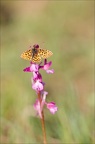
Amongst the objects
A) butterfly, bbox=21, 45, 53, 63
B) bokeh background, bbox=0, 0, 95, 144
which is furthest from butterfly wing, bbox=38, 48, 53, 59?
bokeh background, bbox=0, 0, 95, 144

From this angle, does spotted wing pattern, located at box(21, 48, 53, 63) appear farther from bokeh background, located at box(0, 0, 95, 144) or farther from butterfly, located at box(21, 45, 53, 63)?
bokeh background, located at box(0, 0, 95, 144)

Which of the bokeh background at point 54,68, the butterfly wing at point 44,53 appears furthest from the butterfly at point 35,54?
the bokeh background at point 54,68

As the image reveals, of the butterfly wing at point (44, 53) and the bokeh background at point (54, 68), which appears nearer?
the butterfly wing at point (44, 53)

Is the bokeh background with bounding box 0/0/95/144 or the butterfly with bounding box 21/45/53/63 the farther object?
the bokeh background with bounding box 0/0/95/144

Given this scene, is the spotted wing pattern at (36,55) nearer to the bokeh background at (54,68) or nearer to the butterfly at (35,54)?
the butterfly at (35,54)

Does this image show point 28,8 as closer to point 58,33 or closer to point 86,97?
point 58,33

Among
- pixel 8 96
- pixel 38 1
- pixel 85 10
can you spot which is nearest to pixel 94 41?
pixel 85 10

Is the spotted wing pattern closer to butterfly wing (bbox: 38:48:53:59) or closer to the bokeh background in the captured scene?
butterfly wing (bbox: 38:48:53:59)

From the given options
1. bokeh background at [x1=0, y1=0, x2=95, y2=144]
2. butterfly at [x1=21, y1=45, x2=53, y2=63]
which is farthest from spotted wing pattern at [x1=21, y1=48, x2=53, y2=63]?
bokeh background at [x1=0, y1=0, x2=95, y2=144]

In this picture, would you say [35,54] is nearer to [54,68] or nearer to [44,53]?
[44,53]
